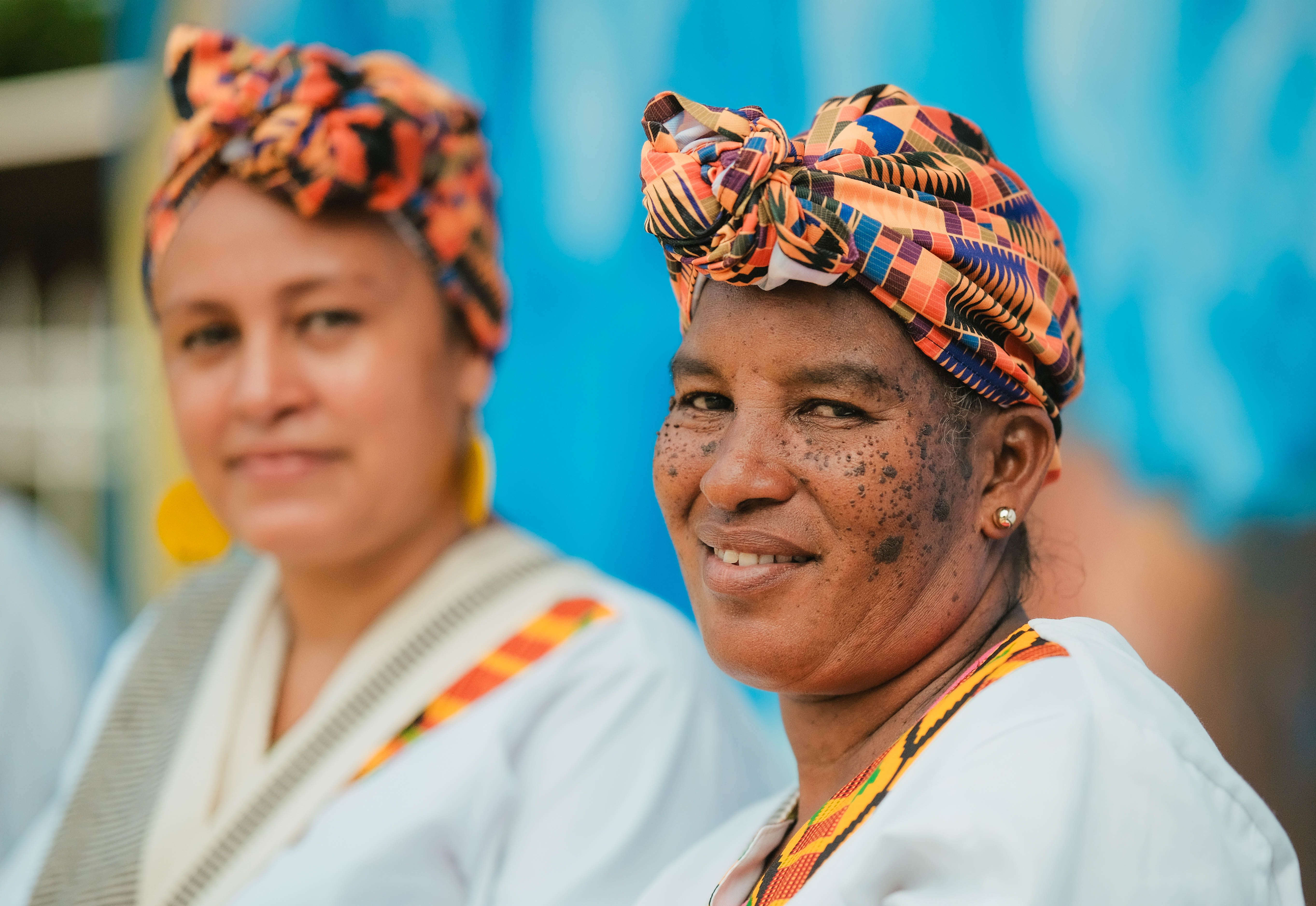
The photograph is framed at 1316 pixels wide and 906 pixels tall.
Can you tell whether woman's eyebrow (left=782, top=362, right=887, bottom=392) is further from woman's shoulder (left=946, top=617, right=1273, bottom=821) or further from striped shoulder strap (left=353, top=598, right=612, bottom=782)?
striped shoulder strap (left=353, top=598, right=612, bottom=782)

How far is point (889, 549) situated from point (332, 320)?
1.52 meters

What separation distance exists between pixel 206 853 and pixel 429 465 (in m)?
0.93

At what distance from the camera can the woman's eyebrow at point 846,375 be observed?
1.61 meters

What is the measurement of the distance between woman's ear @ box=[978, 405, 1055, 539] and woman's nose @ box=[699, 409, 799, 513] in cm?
28

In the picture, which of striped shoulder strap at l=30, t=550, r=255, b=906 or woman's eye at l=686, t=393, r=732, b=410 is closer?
woman's eye at l=686, t=393, r=732, b=410

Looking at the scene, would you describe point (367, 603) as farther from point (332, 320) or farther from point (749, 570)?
point (749, 570)

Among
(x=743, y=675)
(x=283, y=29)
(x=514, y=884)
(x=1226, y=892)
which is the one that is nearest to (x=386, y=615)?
(x=514, y=884)

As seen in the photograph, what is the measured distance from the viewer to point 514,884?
227 centimetres

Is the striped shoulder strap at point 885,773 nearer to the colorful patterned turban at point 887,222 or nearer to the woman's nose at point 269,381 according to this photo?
the colorful patterned turban at point 887,222

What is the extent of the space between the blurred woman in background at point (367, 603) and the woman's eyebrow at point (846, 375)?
1.07 meters

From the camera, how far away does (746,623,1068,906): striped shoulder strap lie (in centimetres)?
147

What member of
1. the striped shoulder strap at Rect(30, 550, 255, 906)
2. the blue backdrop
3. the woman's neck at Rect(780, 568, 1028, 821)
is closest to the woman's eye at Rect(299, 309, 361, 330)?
the striped shoulder strap at Rect(30, 550, 255, 906)

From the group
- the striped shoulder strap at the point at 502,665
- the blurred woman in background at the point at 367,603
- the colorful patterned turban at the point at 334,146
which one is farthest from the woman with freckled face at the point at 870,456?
the colorful patterned turban at the point at 334,146

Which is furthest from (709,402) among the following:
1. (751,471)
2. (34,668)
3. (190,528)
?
(34,668)
